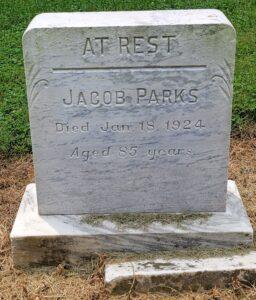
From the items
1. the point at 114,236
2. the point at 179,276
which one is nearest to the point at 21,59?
the point at 114,236

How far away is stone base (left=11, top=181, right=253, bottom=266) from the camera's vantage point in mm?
3697

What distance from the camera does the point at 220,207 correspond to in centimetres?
390

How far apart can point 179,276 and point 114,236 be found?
0.49m

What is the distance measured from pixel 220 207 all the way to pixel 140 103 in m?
0.92

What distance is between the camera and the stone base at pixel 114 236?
370cm

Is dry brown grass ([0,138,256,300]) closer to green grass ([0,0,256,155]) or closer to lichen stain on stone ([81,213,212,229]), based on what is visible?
lichen stain on stone ([81,213,212,229])

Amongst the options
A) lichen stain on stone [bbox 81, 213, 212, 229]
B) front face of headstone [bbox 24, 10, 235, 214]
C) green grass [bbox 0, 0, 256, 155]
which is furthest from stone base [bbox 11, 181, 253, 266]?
green grass [bbox 0, 0, 256, 155]

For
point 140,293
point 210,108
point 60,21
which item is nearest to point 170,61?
point 210,108

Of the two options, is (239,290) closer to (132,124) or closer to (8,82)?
(132,124)

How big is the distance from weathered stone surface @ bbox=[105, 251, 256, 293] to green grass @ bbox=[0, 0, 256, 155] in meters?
2.20

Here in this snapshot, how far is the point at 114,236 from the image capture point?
12.1 feet

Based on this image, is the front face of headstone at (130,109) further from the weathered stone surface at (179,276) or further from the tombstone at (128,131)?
the weathered stone surface at (179,276)

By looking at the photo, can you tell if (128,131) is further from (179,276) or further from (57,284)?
(57,284)

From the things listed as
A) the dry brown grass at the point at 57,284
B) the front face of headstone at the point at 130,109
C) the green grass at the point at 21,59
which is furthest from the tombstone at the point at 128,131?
the green grass at the point at 21,59
